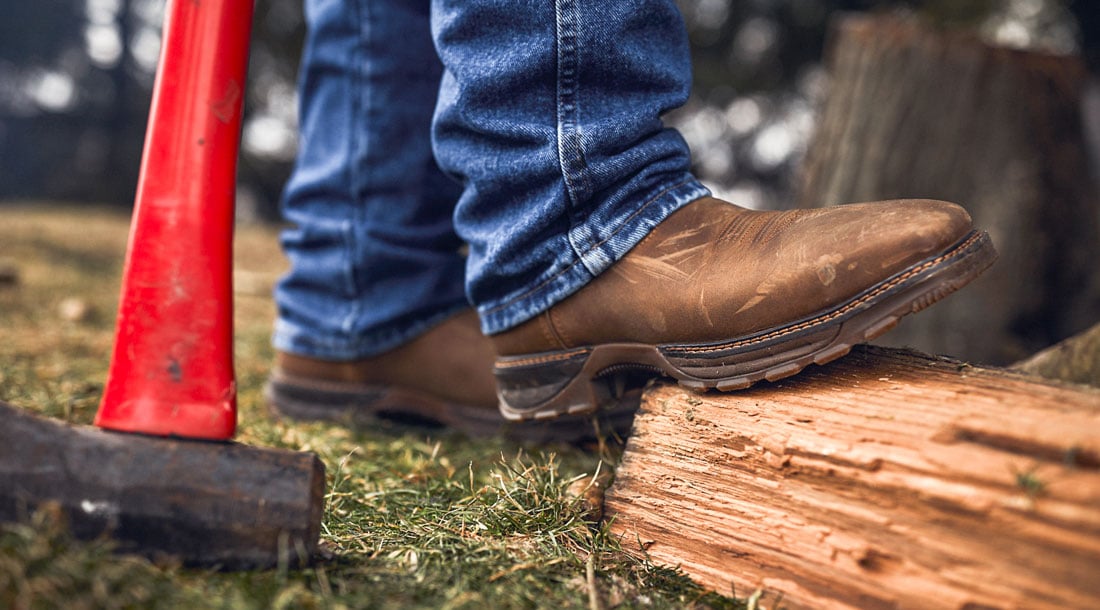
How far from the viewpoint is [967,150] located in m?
3.01

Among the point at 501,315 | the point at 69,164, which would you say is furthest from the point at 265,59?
the point at 501,315

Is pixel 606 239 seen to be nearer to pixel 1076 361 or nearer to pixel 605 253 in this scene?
pixel 605 253

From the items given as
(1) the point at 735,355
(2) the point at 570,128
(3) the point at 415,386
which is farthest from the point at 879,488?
(3) the point at 415,386

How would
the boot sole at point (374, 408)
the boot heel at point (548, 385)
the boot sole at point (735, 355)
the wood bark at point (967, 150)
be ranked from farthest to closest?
the wood bark at point (967, 150), the boot sole at point (374, 408), the boot heel at point (548, 385), the boot sole at point (735, 355)

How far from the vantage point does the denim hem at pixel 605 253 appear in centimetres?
121

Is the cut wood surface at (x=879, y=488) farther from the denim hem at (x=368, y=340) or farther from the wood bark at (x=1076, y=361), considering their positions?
the denim hem at (x=368, y=340)

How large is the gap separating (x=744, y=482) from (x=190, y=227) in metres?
0.83

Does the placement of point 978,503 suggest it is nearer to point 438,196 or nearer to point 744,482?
point 744,482

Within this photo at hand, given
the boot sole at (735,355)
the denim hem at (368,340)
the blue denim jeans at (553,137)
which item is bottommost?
the denim hem at (368,340)

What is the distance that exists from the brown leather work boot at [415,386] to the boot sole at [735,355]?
0.78ft

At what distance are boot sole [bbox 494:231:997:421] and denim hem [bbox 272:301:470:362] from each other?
33cm

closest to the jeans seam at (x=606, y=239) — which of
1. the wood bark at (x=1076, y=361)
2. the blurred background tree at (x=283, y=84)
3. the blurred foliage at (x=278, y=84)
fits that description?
the wood bark at (x=1076, y=361)

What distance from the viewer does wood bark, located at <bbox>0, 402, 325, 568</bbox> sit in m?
0.81

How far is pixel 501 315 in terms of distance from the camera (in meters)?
1.34
